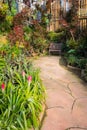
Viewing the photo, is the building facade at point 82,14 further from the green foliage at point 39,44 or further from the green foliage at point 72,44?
the green foliage at point 39,44

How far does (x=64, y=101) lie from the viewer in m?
5.17

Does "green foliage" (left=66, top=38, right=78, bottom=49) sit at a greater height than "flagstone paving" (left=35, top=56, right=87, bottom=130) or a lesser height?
greater

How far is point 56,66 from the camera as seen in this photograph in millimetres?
8938

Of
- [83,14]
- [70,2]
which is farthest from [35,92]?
[70,2]

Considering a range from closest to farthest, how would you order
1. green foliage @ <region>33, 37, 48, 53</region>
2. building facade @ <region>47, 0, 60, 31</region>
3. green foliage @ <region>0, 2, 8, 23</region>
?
green foliage @ <region>0, 2, 8, 23</region>, green foliage @ <region>33, 37, 48, 53</region>, building facade @ <region>47, 0, 60, 31</region>

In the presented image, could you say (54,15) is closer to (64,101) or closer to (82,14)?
(82,14)

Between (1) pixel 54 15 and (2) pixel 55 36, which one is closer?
(2) pixel 55 36

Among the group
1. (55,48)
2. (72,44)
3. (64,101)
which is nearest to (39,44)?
(55,48)

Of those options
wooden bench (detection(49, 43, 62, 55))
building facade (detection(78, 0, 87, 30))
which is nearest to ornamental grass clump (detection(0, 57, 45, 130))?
building facade (detection(78, 0, 87, 30))

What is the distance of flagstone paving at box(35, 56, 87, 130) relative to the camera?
4.09m

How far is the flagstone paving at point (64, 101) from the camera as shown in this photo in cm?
409

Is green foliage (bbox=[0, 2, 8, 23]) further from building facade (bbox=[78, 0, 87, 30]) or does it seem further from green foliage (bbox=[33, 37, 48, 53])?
building facade (bbox=[78, 0, 87, 30])

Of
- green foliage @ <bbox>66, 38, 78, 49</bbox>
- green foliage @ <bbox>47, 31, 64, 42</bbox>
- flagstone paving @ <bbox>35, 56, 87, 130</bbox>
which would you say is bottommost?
flagstone paving @ <bbox>35, 56, 87, 130</bbox>

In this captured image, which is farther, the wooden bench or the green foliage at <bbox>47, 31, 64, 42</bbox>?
the green foliage at <bbox>47, 31, 64, 42</bbox>
